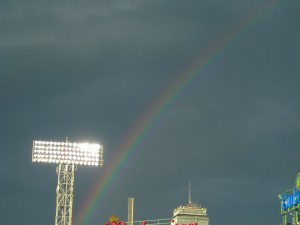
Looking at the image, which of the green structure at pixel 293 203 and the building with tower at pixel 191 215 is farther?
the building with tower at pixel 191 215

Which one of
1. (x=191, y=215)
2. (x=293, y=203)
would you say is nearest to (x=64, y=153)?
(x=293, y=203)

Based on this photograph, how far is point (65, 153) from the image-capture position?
112062mm

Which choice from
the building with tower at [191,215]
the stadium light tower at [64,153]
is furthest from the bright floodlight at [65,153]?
the building with tower at [191,215]

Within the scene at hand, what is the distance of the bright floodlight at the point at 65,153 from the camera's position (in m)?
112

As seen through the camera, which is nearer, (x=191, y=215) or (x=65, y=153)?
Result: (x=65, y=153)

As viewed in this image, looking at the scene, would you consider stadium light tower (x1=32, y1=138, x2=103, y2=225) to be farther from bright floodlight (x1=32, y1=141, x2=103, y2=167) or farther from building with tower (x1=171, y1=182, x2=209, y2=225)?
building with tower (x1=171, y1=182, x2=209, y2=225)

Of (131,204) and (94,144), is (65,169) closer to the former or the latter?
(94,144)

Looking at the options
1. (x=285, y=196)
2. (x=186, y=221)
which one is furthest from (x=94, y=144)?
(x=186, y=221)

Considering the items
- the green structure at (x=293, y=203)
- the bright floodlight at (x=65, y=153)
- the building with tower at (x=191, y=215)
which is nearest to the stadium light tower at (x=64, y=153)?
the bright floodlight at (x=65, y=153)

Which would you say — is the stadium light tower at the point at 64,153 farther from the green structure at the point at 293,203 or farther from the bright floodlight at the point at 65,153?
the green structure at the point at 293,203

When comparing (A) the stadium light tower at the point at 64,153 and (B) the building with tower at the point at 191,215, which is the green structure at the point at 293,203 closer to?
(A) the stadium light tower at the point at 64,153

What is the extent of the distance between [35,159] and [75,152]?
6959 mm

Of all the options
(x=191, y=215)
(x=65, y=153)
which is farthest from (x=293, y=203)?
(x=191, y=215)

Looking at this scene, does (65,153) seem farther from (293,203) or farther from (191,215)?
(191,215)
